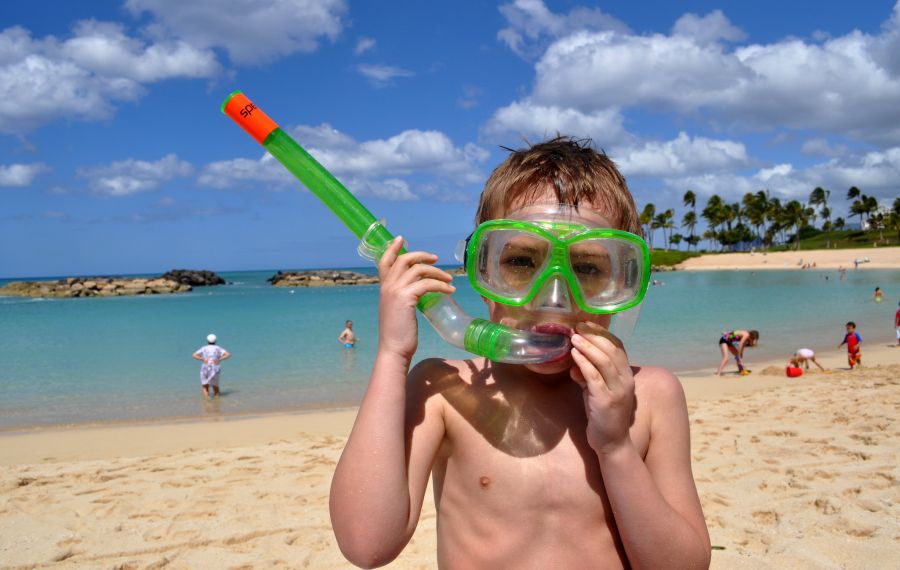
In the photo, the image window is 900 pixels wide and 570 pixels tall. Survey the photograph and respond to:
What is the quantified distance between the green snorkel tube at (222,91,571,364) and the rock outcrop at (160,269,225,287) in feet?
237

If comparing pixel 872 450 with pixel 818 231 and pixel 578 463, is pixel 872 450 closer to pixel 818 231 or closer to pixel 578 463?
pixel 578 463

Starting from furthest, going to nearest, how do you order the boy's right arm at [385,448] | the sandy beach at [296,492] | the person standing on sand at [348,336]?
1. the person standing on sand at [348,336]
2. the sandy beach at [296,492]
3. the boy's right arm at [385,448]

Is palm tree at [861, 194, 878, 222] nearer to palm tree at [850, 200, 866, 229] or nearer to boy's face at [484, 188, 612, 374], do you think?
palm tree at [850, 200, 866, 229]

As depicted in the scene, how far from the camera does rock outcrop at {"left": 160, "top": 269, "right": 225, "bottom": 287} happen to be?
69.9 meters

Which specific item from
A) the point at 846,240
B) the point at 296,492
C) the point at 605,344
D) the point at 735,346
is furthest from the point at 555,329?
the point at 846,240

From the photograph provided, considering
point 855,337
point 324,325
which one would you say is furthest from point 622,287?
point 324,325

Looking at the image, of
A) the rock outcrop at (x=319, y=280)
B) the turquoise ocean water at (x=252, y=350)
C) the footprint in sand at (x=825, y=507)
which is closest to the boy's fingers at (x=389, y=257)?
the footprint in sand at (x=825, y=507)

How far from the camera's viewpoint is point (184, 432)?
8.32 meters

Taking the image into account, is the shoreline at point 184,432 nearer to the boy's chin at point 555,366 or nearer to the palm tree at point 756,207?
the boy's chin at point 555,366

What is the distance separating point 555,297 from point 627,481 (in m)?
0.48

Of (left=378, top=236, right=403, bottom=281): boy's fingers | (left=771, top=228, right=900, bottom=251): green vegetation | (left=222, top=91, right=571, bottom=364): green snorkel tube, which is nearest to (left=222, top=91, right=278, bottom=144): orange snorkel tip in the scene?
(left=222, top=91, right=571, bottom=364): green snorkel tube

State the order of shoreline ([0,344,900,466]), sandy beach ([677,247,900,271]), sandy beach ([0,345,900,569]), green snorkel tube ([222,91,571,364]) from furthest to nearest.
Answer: sandy beach ([677,247,900,271]) → shoreline ([0,344,900,466]) → sandy beach ([0,345,900,569]) → green snorkel tube ([222,91,571,364])

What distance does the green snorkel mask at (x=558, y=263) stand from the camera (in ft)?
5.38

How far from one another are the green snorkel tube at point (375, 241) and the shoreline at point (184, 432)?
6.40 m
